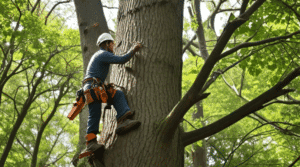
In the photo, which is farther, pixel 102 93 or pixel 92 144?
pixel 102 93

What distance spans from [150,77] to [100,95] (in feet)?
1.73

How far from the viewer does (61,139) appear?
16766 mm

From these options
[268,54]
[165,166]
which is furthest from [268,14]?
[165,166]

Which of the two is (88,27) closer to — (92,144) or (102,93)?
(102,93)

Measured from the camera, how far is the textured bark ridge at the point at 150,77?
6.77 ft

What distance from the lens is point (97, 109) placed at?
2486 millimetres

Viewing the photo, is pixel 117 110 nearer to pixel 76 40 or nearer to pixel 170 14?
pixel 170 14

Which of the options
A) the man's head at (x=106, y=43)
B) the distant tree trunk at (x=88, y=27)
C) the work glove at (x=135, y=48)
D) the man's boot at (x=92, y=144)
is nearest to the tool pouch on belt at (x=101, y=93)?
the man's boot at (x=92, y=144)

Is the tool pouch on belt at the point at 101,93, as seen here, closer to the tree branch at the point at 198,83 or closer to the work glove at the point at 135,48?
the work glove at the point at 135,48

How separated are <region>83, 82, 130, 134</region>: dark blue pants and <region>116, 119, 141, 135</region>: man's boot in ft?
0.44

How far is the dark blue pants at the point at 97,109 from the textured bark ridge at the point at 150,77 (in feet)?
0.28

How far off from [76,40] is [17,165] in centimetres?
601

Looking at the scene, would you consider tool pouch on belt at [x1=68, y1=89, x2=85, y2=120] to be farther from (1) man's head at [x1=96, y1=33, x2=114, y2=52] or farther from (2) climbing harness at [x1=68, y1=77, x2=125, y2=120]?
(1) man's head at [x1=96, y1=33, x2=114, y2=52]

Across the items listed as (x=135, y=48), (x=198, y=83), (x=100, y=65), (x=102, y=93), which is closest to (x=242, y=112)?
(x=198, y=83)
